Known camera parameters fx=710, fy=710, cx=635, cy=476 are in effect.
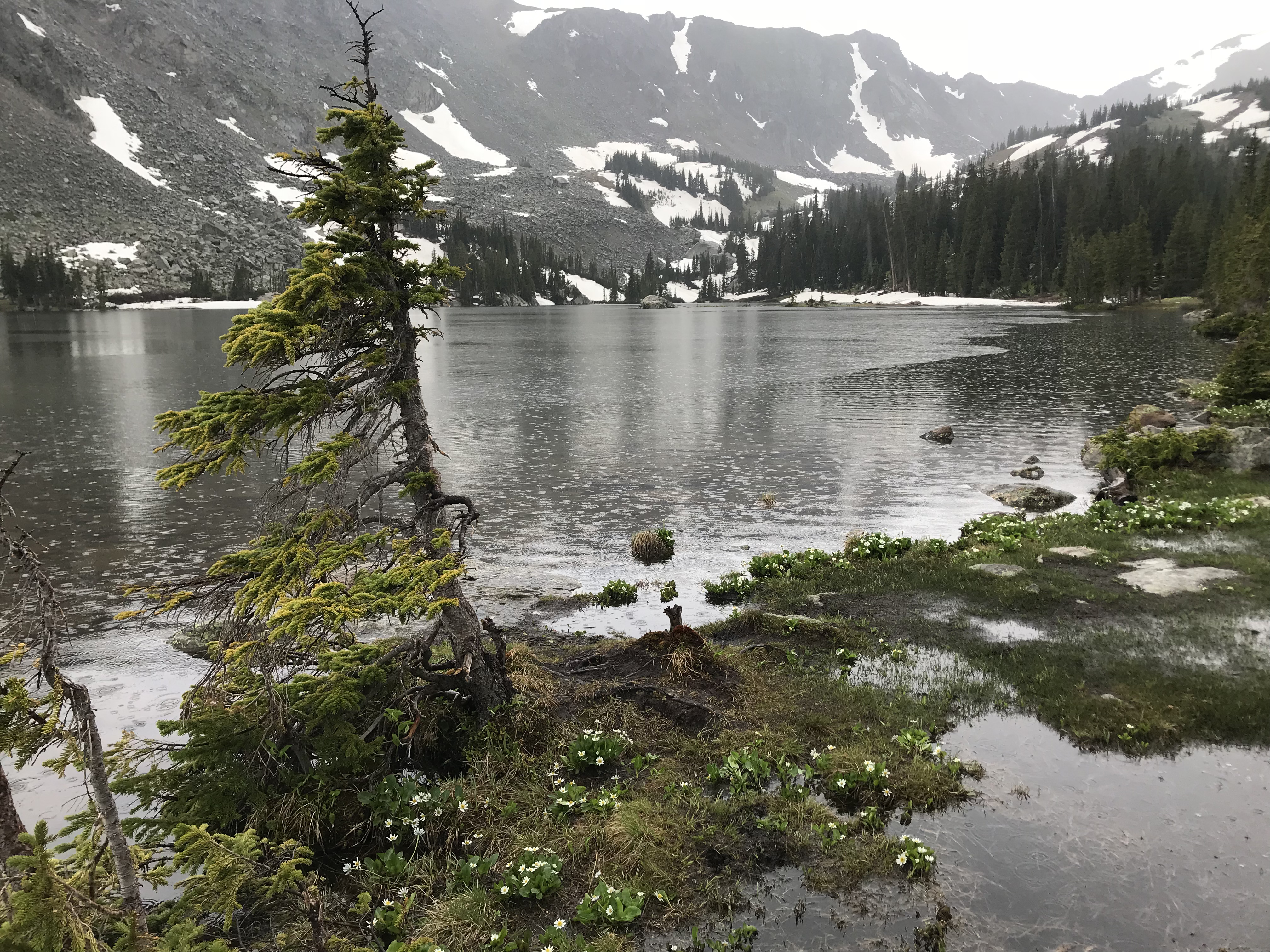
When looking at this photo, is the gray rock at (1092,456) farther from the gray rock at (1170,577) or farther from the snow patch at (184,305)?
the snow patch at (184,305)

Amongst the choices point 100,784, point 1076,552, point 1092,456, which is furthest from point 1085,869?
point 1092,456

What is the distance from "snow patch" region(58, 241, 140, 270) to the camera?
17412 centimetres

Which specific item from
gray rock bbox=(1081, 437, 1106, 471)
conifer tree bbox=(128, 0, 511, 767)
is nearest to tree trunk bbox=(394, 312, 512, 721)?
conifer tree bbox=(128, 0, 511, 767)

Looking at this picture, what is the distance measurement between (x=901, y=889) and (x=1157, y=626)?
911cm

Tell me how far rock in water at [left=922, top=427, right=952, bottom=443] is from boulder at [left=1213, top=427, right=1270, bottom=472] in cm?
1432

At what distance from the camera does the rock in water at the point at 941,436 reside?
38531 millimetres

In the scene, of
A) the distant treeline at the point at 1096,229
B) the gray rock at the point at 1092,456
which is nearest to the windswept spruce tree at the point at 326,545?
the gray rock at the point at 1092,456

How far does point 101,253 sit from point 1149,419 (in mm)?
223398

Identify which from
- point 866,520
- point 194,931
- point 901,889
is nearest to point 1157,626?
point 901,889

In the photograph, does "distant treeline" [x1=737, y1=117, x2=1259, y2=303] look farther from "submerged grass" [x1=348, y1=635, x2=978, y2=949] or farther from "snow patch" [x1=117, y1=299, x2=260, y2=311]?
"snow patch" [x1=117, y1=299, x2=260, y2=311]

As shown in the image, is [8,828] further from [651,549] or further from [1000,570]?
[1000,570]

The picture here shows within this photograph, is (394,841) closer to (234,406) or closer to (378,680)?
(378,680)

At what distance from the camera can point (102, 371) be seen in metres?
64.6

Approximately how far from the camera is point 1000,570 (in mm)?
17391
